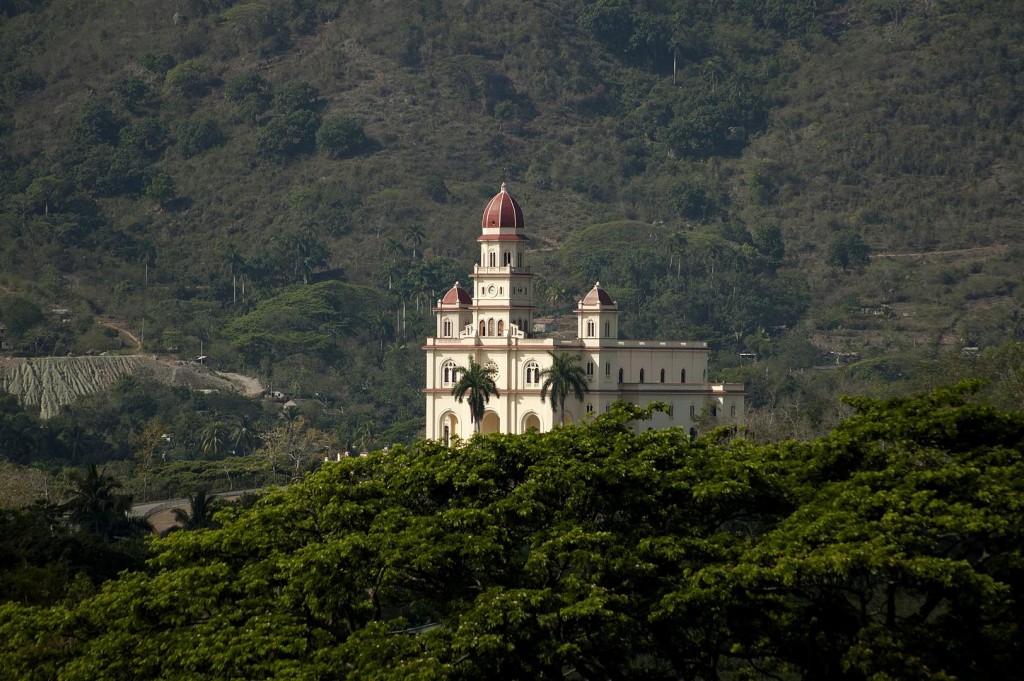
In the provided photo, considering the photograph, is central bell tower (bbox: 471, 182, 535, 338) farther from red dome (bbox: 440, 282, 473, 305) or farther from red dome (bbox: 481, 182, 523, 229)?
red dome (bbox: 440, 282, 473, 305)

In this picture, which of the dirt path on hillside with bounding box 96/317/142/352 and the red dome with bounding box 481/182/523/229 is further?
the dirt path on hillside with bounding box 96/317/142/352

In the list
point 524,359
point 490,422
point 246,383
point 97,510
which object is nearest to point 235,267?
point 246,383

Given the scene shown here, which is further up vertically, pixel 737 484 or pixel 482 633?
pixel 737 484

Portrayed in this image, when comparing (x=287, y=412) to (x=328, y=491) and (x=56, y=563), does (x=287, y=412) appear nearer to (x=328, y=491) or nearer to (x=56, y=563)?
(x=56, y=563)

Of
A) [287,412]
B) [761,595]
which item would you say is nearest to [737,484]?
[761,595]

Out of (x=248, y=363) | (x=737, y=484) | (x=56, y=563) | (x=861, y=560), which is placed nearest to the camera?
(x=861, y=560)

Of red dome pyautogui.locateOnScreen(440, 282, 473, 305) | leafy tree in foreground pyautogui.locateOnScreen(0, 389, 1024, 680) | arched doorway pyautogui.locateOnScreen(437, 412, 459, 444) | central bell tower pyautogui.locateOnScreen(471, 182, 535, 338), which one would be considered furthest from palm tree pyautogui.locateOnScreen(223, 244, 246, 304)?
leafy tree in foreground pyautogui.locateOnScreen(0, 389, 1024, 680)

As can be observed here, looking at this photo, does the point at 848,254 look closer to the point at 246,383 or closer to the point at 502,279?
the point at 246,383

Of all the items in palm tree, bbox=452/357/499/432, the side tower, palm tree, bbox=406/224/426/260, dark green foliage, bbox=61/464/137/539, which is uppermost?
palm tree, bbox=406/224/426/260
